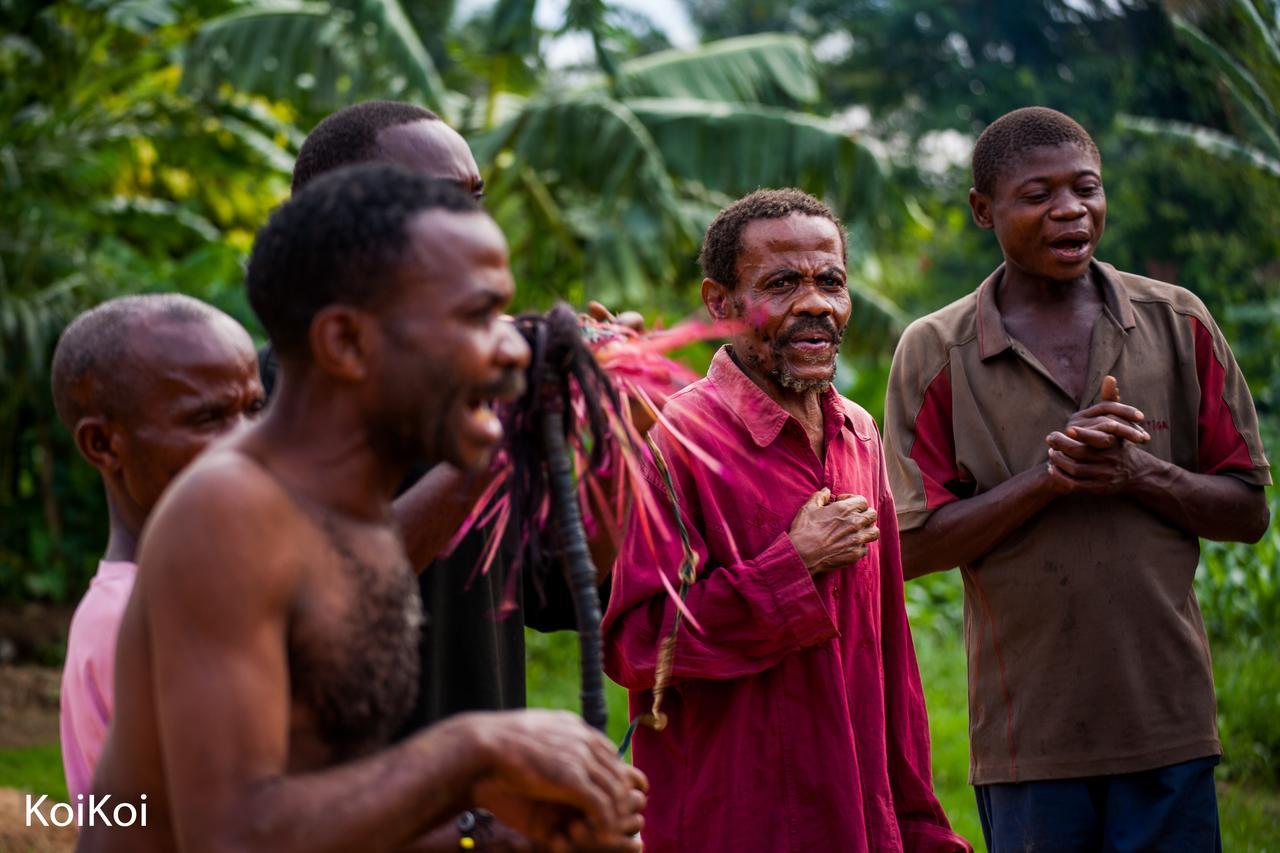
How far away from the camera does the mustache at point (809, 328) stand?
147 inches

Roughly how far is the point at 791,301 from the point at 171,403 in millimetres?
1700

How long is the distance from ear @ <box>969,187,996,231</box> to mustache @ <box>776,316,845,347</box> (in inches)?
32.1

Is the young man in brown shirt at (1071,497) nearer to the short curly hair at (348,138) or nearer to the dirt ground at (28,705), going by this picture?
the short curly hair at (348,138)

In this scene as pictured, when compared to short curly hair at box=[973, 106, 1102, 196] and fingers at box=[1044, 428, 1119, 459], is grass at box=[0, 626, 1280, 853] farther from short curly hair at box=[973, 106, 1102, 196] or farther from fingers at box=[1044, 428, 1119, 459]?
short curly hair at box=[973, 106, 1102, 196]

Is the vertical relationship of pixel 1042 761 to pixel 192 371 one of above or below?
below

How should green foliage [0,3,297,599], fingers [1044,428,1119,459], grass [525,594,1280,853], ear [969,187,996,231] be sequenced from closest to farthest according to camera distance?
fingers [1044,428,1119,459], ear [969,187,996,231], grass [525,594,1280,853], green foliage [0,3,297,599]

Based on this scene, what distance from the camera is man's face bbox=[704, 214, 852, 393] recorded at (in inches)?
147

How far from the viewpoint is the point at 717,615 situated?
351cm

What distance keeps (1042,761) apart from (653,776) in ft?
3.65

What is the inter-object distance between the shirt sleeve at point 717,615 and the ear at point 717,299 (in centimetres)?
63

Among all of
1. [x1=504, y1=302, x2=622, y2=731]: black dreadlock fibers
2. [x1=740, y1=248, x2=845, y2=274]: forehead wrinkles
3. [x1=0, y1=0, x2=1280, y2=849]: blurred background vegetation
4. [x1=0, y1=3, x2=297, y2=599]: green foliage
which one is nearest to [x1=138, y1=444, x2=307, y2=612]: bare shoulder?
[x1=504, y1=302, x2=622, y2=731]: black dreadlock fibers

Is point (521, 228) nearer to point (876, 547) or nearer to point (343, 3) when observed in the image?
point (343, 3)

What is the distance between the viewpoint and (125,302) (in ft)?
9.57

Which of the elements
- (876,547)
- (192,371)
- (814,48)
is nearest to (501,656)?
(192,371)
